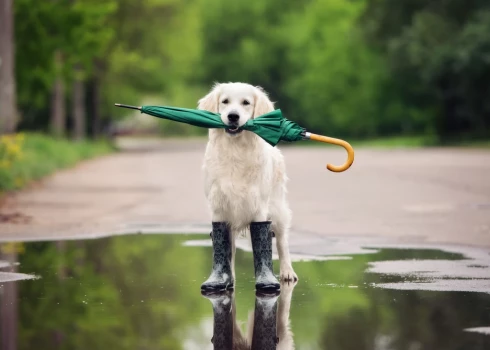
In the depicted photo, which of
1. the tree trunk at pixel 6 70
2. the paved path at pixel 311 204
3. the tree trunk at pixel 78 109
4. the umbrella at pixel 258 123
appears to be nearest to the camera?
the umbrella at pixel 258 123

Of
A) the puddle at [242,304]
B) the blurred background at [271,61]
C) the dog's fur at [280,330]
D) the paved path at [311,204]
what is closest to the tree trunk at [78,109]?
the blurred background at [271,61]

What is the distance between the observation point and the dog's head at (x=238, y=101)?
29.1 ft

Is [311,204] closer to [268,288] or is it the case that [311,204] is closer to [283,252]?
[283,252]

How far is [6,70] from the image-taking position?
26.1 m

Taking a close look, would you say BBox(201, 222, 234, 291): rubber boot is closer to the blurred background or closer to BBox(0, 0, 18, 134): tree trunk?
the blurred background

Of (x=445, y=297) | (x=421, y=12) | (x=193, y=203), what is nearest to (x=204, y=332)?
(x=445, y=297)

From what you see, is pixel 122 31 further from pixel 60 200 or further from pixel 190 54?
pixel 60 200

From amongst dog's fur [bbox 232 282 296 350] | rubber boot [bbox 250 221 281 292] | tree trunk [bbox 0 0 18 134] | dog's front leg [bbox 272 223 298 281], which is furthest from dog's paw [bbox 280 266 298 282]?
tree trunk [bbox 0 0 18 134]

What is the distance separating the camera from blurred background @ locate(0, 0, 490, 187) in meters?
30.7

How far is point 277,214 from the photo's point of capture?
30.9ft

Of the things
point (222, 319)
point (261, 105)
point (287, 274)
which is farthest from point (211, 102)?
point (222, 319)

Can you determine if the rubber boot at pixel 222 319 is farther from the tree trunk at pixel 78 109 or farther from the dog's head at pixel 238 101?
the tree trunk at pixel 78 109

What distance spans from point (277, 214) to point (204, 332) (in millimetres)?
2589

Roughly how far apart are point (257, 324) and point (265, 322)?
3.3 inches
